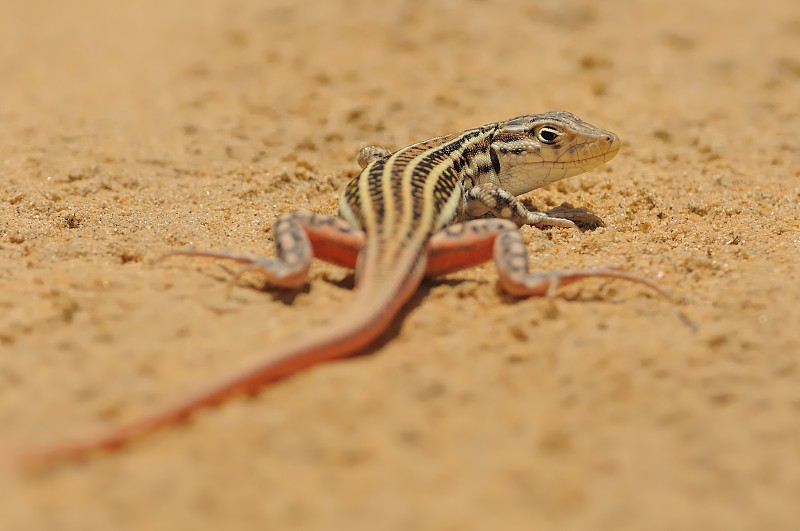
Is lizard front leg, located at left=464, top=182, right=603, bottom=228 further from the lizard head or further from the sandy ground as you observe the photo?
the lizard head

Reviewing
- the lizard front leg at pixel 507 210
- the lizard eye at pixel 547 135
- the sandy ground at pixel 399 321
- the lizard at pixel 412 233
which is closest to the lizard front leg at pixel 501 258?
the lizard at pixel 412 233

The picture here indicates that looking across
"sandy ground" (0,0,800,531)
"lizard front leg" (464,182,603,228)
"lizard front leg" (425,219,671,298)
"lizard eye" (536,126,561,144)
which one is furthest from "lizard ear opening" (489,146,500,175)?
"lizard front leg" (425,219,671,298)

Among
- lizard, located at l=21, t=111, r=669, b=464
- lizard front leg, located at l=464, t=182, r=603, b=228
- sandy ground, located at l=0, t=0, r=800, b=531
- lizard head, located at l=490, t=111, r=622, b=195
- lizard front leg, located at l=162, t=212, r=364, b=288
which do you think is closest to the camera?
sandy ground, located at l=0, t=0, r=800, b=531

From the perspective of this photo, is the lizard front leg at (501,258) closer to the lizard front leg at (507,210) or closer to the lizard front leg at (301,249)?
the lizard front leg at (301,249)

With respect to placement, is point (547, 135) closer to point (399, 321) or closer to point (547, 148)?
point (547, 148)

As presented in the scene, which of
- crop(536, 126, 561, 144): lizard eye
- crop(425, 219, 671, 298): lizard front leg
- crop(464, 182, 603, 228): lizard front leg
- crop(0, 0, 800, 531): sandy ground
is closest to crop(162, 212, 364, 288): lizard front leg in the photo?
crop(0, 0, 800, 531): sandy ground

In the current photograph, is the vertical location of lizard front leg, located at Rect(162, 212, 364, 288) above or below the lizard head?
below

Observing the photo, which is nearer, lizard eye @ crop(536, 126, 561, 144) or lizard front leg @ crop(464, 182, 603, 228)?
lizard front leg @ crop(464, 182, 603, 228)

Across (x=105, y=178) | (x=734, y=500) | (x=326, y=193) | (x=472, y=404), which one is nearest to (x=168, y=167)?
(x=105, y=178)

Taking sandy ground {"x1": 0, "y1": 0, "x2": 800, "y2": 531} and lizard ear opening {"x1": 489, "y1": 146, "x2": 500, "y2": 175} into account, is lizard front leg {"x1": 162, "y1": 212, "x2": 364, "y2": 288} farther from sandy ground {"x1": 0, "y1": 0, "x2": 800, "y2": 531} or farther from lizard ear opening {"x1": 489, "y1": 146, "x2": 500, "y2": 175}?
lizard ear opening {"x1": 489, "y1": 146, "x2": 500, "y2": 175}

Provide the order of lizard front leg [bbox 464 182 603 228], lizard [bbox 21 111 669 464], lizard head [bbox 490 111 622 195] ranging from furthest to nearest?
lizard head [bbox 490 111 622 195]
lizard front leg [bbox 464 182 603 228]
lizard [bbox 21 111 669 464]
